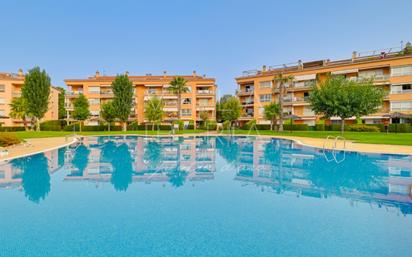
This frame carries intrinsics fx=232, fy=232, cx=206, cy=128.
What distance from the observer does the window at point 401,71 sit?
3862cm

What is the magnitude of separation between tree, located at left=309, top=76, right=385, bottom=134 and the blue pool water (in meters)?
20.0

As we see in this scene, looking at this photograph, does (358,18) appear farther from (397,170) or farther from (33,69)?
(33,69)

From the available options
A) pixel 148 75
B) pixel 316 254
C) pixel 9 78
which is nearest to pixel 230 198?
pixel 316 254

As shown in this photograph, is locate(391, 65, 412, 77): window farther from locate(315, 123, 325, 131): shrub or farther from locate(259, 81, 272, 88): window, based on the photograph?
locate(259, 81, 272, 88): window

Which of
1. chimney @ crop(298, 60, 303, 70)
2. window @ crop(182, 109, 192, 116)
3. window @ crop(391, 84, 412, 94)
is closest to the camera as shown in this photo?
window @ crop(391, 84, 412, 94)

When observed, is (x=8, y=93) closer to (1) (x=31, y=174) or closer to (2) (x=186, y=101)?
(2) (x=186, y=101)

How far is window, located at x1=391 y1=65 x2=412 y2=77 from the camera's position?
127ft

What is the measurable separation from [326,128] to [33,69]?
5399cm

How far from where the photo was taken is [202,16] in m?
32.7

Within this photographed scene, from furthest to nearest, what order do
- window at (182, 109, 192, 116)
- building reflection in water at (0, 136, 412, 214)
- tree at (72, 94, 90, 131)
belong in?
1. window at (182, 109, 192, 116)
2. tree at (72, 94, 90, 131)
3. building reflection in water at (0, 136, 412, 214)

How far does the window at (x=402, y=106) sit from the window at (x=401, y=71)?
479 cm

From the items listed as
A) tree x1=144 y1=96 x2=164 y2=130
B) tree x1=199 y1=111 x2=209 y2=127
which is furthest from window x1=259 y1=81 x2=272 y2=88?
tree x1=144 y1=96 x2=164 y2=130

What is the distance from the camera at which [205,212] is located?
6.61 meters

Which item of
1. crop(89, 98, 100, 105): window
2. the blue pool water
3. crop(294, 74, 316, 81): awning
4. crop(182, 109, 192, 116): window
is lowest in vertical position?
the blue pool water
